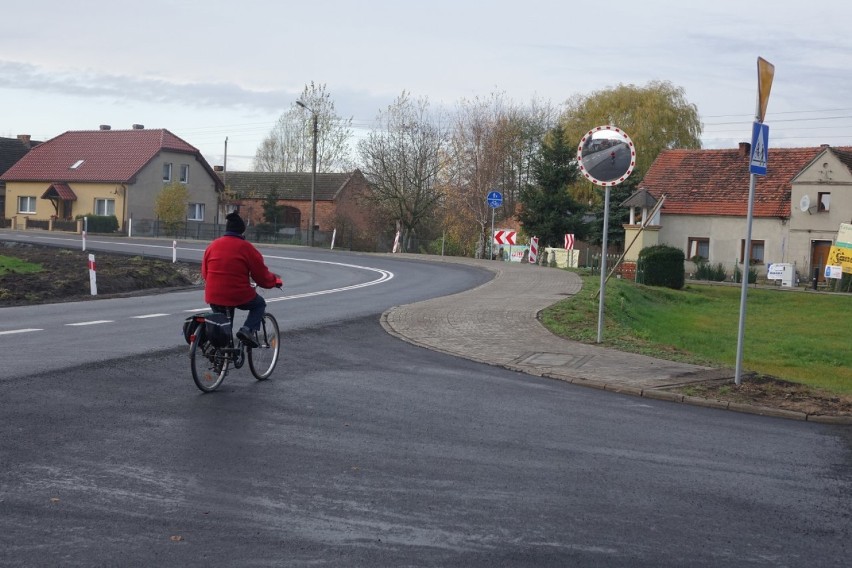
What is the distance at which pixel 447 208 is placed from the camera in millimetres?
67500

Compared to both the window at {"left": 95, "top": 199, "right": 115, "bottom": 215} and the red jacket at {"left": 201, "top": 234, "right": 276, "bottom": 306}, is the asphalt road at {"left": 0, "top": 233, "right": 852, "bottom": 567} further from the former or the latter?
the window at {"left": 95, "top": 199, "right": 115, "bottom": 215}

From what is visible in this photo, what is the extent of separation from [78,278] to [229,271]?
16.3m

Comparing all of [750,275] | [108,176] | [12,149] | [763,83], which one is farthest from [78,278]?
[12,149]

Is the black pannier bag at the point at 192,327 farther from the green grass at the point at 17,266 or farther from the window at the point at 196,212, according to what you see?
the window at the point at 196,212

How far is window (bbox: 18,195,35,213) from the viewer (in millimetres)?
72938

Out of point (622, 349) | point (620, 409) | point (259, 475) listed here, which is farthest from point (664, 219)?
point (259, 475)

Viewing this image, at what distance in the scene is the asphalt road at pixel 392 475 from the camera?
208 inches

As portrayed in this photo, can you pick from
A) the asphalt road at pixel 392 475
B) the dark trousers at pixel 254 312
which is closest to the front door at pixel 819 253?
the asphalt road at pixel 392 475

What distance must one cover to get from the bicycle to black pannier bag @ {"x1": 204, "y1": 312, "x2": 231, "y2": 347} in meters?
0.03

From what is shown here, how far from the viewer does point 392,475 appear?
675 centimetres

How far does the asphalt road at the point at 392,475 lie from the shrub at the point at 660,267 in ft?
106

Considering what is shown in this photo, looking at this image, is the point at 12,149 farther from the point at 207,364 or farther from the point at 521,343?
the point at 207,364

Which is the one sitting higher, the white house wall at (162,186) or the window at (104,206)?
the white house wall at (162,186)

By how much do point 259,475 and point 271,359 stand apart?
425 cm
